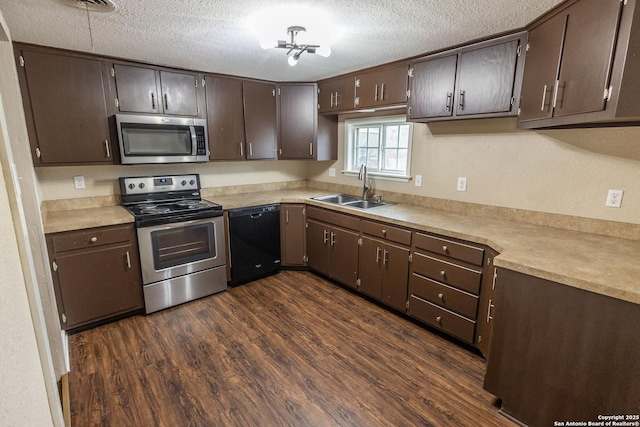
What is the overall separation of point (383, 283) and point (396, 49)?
1.92 meters

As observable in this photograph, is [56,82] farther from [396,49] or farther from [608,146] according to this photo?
[608,146]

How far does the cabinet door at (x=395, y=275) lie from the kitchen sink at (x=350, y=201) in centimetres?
72

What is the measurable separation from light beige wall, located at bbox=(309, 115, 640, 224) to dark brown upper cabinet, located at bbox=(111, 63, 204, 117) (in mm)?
2191

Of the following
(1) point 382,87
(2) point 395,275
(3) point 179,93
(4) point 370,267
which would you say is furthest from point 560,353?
(3) point 179,93

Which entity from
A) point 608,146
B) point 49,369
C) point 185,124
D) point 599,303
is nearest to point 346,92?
point 185,124

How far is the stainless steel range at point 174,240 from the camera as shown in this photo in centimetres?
271

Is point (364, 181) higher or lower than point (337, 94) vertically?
lower

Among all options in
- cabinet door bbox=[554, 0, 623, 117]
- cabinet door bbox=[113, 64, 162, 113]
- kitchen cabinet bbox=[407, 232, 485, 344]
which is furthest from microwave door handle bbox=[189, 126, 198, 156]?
cabinet door bbox=[554, 0, 623, 117]

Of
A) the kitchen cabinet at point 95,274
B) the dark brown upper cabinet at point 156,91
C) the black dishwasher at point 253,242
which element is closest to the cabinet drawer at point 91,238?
the kitchen cabinet at point 95,274

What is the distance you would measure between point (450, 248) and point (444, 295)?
0.37 meters

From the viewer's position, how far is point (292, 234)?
11.7 feet

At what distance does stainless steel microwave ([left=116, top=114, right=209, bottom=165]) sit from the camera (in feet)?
8.91

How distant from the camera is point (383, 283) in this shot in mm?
2807

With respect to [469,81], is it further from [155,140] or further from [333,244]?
[155,140]
